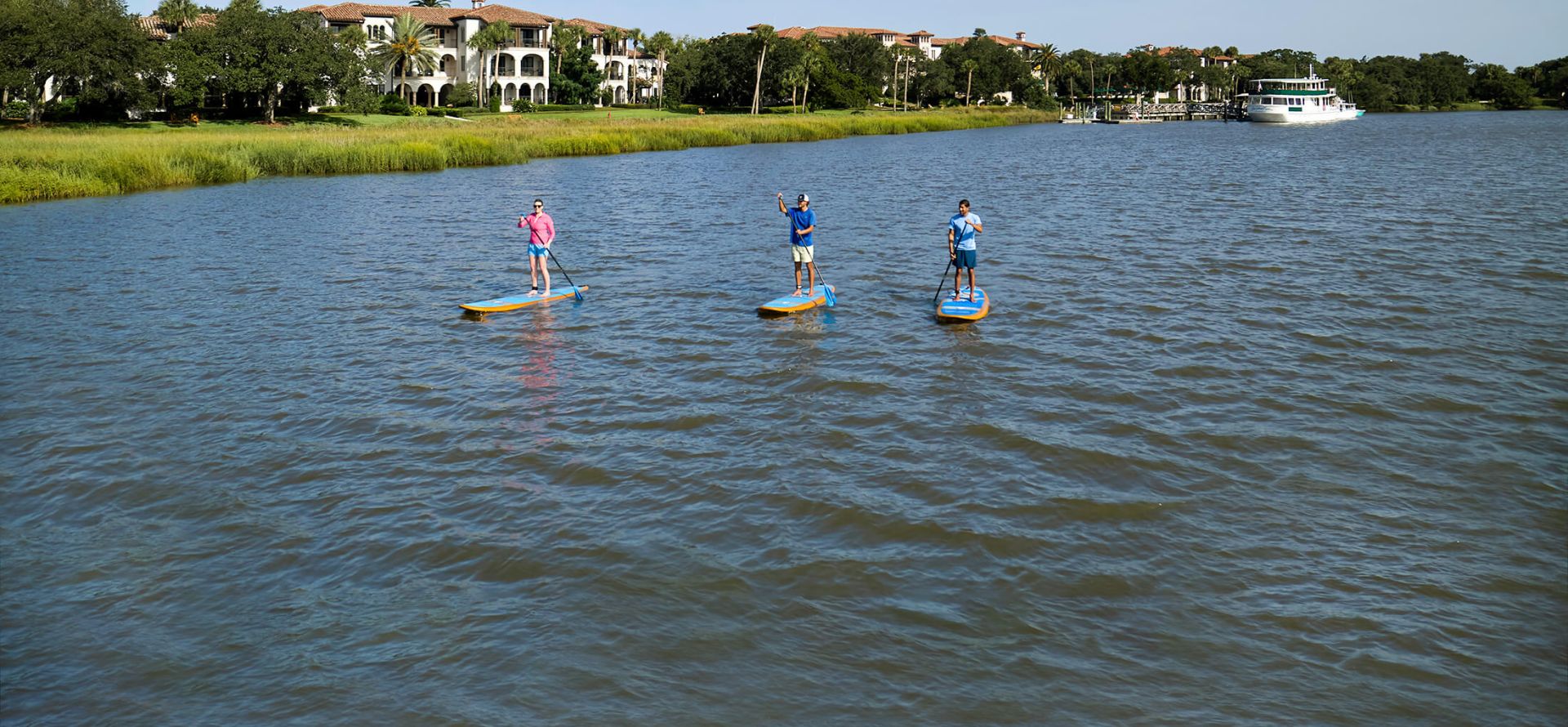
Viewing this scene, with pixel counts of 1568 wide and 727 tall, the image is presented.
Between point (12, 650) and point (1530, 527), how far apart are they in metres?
13.1

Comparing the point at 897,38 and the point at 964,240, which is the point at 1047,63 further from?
the point at 964,240

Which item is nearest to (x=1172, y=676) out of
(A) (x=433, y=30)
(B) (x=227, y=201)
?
(B) (x=227, y=201)

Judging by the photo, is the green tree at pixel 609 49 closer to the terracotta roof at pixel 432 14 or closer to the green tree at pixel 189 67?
the terracotta roof at pixel 432 14

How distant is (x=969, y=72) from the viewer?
151m

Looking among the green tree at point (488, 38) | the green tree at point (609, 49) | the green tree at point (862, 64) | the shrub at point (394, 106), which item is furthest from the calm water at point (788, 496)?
the green tree at point (862, 64)

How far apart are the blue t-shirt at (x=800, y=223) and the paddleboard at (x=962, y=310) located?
2.65 meters

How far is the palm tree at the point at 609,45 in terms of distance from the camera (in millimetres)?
119625

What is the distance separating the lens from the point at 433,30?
109 metres

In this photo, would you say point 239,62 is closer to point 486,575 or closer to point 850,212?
point 850,212

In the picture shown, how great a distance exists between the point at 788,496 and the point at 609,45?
395 feet

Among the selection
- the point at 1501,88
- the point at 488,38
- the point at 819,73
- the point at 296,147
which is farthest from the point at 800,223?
the point at 1501,88

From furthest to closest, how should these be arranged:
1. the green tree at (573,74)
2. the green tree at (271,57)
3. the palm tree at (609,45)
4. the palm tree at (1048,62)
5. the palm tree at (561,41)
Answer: the palm tree at (1048,62), the palm tree at (609,45), the green tree at (573,74), the palm tree at (561,41), the green tree at (271,57)

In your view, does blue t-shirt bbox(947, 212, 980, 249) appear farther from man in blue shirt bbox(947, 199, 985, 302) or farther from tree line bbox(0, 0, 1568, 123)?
tree line bbox(0, 0, 1568, 123)

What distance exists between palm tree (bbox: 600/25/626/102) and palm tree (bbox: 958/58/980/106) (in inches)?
1855
